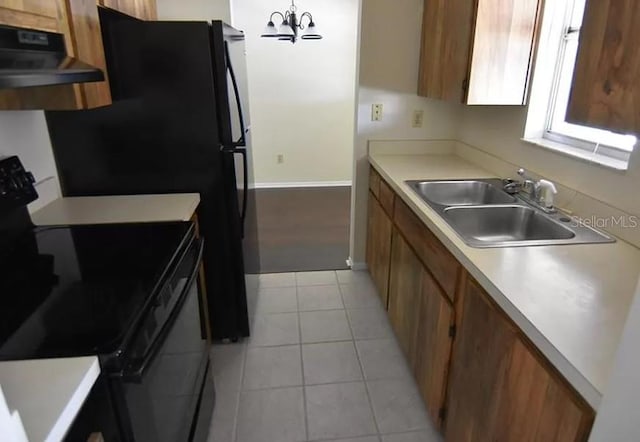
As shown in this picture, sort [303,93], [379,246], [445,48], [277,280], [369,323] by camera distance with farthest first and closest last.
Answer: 1. [303,93]
2. [277,280]
3. [379,246]
4. [369,323]
5. [445,48]

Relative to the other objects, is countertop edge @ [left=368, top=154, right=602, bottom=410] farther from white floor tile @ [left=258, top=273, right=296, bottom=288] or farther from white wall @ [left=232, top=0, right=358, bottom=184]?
white wall @ [left=232, top=0, right=358, bottom=184]

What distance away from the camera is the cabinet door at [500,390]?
0.91 meters

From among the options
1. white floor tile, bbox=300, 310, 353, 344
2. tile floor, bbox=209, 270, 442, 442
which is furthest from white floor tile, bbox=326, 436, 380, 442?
white floor tile, bbox=300, 310, 353, 344

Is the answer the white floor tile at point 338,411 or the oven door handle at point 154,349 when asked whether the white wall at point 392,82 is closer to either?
the white floor tile at point 338,411

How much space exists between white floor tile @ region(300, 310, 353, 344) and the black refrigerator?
0.70 meters

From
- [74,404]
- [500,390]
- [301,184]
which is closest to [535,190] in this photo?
[500,390]

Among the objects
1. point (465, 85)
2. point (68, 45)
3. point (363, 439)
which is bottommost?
point (363, 439)

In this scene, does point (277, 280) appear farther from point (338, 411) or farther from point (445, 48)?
point (445, 48)

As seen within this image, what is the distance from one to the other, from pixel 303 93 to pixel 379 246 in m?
2.91

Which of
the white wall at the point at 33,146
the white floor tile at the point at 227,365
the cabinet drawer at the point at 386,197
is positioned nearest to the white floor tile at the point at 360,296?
the cabinet drawer at the point at 386,197

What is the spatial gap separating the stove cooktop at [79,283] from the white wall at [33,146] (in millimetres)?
316

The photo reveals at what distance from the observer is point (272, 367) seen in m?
2.17

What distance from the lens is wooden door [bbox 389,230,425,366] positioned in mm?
1899

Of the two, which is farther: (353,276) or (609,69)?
(353,276)
